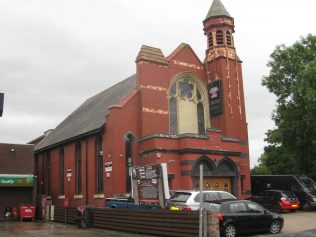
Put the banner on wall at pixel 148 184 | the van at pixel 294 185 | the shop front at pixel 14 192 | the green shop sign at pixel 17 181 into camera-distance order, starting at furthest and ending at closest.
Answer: the shop front at pixel 14 192, the green shop sign at pixel 17 181, the van at pixel 294 185, the banner on wall at pixel 148 184

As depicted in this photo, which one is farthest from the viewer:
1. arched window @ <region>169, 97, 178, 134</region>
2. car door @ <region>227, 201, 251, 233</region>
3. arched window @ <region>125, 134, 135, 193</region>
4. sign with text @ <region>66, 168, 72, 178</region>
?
sign with text @ <region>66, 168, 72, 178</region>

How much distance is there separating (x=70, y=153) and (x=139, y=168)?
15786 millimetres

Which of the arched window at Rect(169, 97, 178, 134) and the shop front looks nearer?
the shop front

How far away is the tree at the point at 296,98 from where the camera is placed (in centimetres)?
3347

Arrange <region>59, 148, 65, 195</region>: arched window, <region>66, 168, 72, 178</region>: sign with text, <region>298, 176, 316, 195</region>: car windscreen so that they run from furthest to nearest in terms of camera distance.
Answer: <region>59, 148, 65, 195</region>: arched window → <region>66, 168, 72, 178</region>: sign with text → <region>298, 176, 316, 195</region>: car windscreen

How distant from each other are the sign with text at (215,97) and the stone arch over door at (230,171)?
449cm

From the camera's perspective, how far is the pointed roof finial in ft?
119

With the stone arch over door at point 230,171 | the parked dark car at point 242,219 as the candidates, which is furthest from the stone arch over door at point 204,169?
the parked dark car at point 242,219

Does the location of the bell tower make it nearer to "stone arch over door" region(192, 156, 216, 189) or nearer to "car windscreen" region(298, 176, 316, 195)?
"stone arch over door" region(192, 156, 216, 189)

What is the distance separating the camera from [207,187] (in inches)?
1156

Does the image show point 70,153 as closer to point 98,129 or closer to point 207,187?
point 98,129

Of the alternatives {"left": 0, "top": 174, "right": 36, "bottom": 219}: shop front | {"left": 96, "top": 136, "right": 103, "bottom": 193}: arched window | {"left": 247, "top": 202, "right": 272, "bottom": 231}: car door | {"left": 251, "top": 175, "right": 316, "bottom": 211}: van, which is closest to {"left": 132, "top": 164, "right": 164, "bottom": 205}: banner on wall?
{"left": 247, "top": 202, "right": 272, "bottom": 231}: car door

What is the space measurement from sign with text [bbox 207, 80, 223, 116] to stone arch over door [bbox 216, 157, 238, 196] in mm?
4487

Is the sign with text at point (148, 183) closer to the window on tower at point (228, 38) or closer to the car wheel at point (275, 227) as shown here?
the car wheel at point (275, 227)
